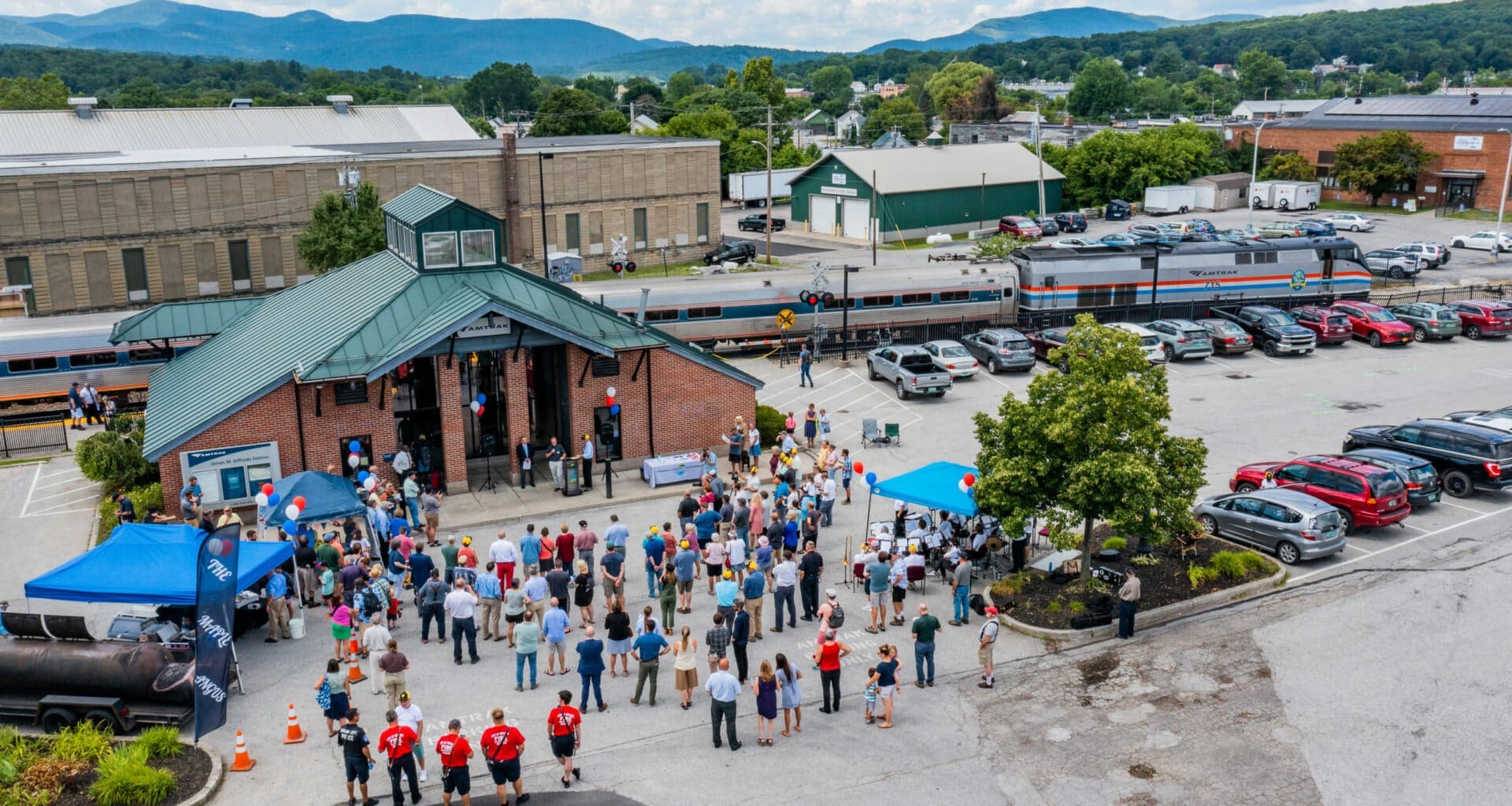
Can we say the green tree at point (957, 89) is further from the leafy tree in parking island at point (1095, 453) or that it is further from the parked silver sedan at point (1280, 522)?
the leafy tree in parking island at point (1095, 453)

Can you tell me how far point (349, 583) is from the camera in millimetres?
21125

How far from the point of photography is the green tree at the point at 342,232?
45875mm

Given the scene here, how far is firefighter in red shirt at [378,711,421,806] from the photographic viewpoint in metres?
15.4

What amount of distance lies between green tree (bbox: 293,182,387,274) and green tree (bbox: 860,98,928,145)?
104042 mm

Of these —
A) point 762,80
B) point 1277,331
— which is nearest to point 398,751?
point 1277,331

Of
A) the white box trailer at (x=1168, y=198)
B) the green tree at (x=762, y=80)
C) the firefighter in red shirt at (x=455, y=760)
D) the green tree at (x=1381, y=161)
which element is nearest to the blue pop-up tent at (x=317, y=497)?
the firefighter in red shirt at (x=455, y=760)

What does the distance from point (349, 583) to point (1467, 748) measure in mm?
17355

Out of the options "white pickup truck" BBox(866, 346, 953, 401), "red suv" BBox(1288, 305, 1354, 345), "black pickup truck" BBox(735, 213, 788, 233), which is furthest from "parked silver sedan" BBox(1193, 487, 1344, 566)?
"black pickup truck" BBox(735, 213, 788, 233)

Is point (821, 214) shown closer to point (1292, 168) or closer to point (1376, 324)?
point (1292, 168)

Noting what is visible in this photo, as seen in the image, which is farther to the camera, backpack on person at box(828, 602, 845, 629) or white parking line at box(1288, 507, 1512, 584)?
white parking line at box(1288, 507, 1512, 584)

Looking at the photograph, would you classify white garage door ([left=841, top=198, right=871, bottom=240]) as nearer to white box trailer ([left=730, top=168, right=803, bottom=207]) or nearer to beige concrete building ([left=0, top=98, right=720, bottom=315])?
beige concrete building ([left=0, top=98, right=720, bottom=315])

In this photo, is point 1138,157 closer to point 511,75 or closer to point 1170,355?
point 1170,355

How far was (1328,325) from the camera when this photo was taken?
44469 millimetres

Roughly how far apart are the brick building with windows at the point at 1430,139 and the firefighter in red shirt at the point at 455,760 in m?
77.2
